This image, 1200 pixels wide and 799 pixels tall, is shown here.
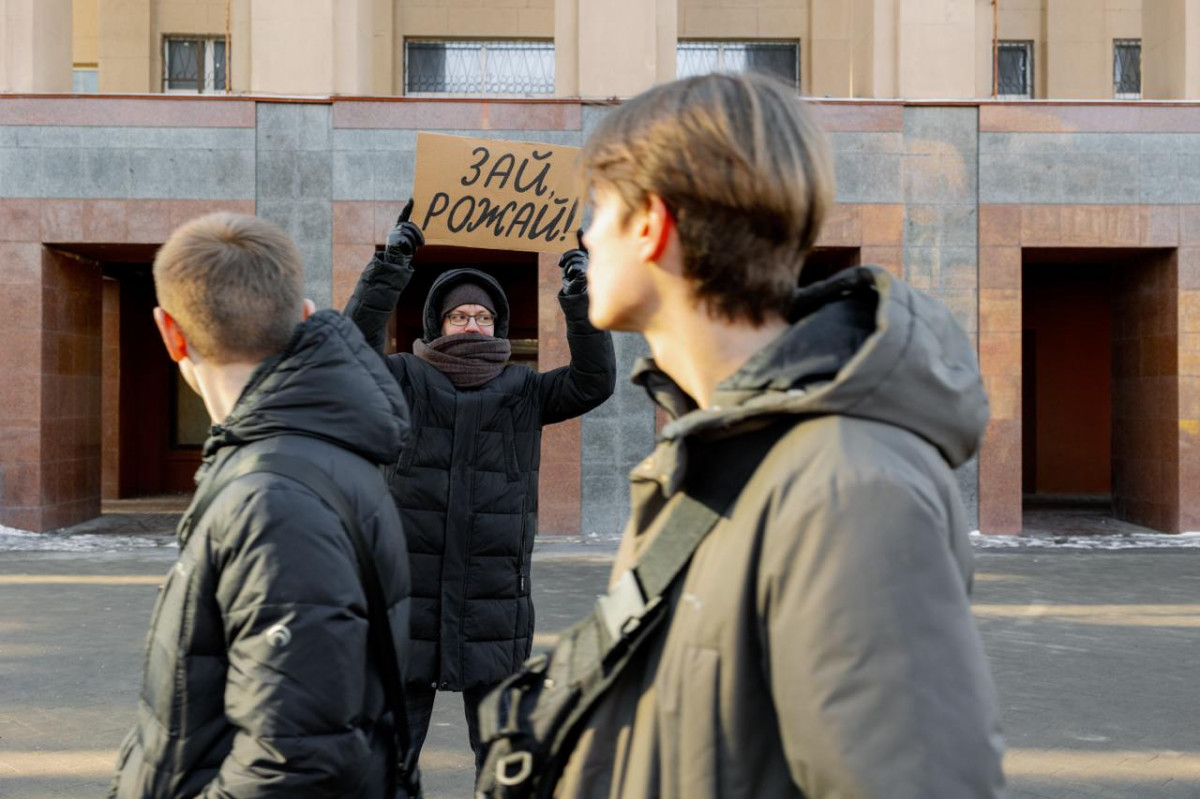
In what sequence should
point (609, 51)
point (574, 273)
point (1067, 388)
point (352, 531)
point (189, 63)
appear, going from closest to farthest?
1. point (352, 531)
2. point (574, 273)
3. point (609, 51)
4. point (189, 63)
5. point (1067, 388)

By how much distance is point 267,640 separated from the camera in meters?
1.93

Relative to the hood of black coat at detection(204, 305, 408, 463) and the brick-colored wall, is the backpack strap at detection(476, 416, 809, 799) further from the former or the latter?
the brick-colored wall

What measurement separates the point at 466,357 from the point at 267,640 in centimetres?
245

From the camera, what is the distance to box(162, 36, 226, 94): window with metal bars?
18234 millimetres

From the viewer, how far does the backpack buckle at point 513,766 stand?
1.54 m

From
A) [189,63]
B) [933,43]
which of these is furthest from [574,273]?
[189,63]

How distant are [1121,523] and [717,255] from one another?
16336mm

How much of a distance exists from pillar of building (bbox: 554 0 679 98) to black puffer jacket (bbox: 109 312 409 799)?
1312 centimetres

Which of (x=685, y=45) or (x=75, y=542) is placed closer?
(x=75, y=542)

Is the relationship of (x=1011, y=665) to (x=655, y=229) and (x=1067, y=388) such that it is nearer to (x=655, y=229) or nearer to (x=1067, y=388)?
(x=655, y=229)

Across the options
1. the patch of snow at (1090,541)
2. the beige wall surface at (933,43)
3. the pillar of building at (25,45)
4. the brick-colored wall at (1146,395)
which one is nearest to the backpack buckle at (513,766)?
the patch of snow at (1090,541)

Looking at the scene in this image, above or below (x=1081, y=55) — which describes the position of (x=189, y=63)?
below

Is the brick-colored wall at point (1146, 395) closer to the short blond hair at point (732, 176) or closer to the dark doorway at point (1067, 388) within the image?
the dark doorway at point (1067, 388)

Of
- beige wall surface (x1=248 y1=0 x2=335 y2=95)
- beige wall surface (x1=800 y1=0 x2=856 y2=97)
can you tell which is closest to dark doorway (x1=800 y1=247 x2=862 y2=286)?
beige wall surface (x1=800 y1=0 x2=856 y2=97)
